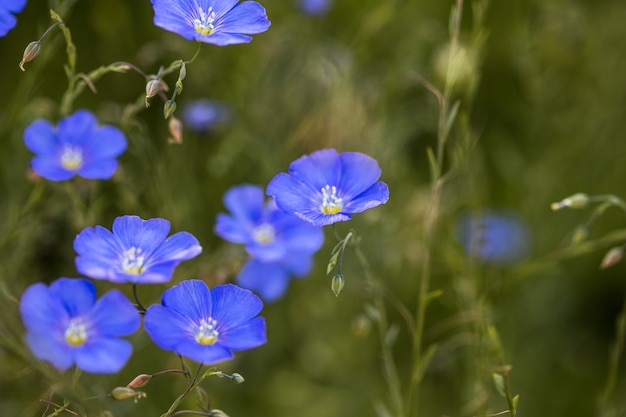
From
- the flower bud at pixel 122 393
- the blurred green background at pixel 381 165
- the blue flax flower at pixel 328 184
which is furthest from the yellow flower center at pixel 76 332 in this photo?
the blurred green background at pixel 381 165

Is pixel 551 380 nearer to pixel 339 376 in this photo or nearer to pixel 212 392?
pixel 339 376

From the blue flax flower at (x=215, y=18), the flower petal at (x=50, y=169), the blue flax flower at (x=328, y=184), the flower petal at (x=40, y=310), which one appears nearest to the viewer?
the flower petal at (x=40, y=310)

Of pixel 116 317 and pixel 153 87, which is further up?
pixel 153 87

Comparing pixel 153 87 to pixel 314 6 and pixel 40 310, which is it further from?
pixel 314 6

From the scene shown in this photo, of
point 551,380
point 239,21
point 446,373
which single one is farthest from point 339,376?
point 239,21

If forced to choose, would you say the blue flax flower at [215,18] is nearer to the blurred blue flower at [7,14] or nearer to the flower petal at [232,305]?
the blurred blue flower at [7,14]

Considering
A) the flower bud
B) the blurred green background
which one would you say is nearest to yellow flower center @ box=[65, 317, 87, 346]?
the flower bud

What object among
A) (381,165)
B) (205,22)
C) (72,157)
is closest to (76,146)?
(72,157)
